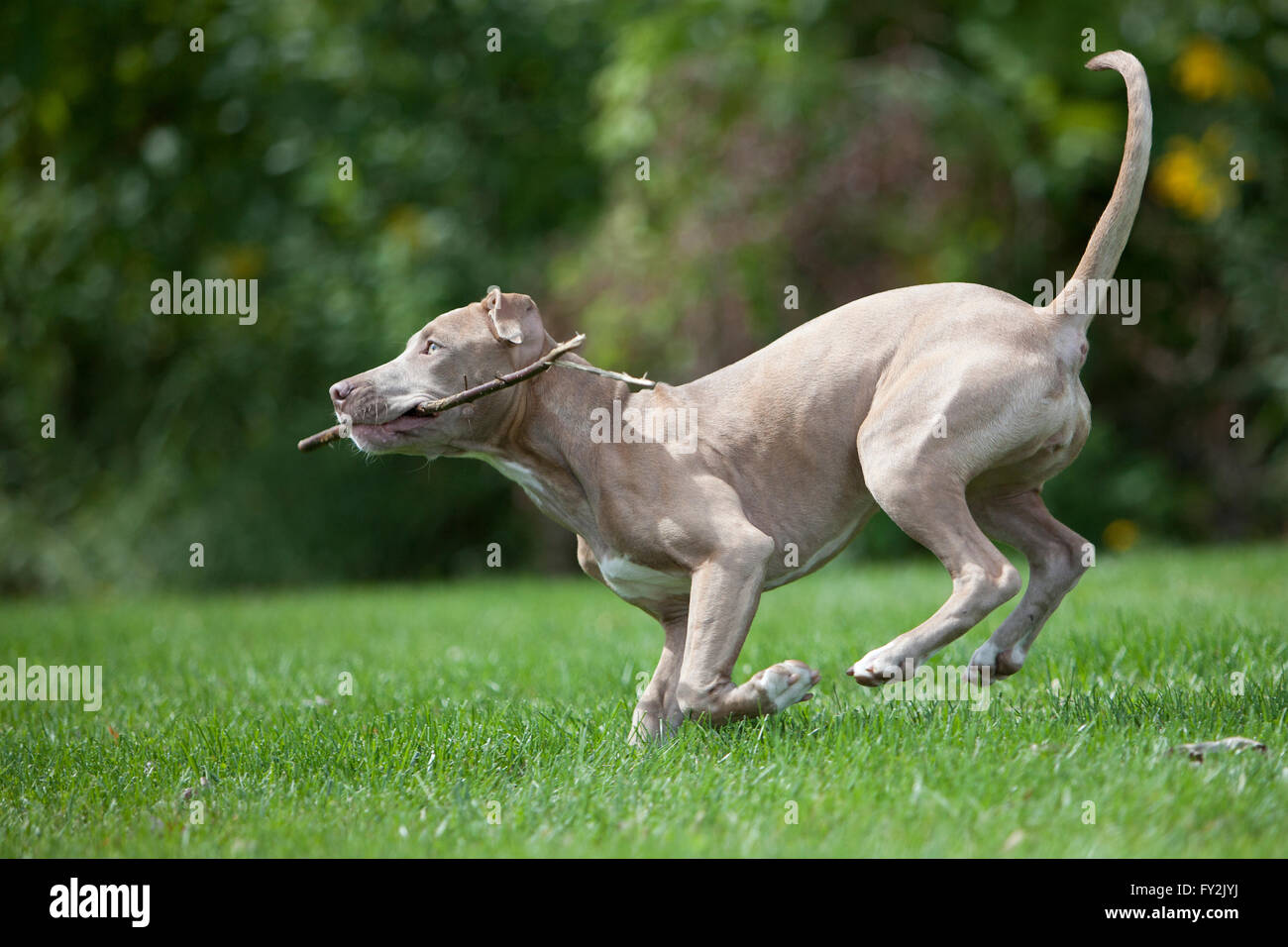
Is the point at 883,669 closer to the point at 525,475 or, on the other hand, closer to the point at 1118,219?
the point at 525,475

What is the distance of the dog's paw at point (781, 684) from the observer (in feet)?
13.3

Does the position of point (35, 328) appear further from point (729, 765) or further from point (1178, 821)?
point (1178, 821)

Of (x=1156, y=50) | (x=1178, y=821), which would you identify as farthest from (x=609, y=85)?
(x=1178, y=821)

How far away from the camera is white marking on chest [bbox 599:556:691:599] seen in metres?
4.35

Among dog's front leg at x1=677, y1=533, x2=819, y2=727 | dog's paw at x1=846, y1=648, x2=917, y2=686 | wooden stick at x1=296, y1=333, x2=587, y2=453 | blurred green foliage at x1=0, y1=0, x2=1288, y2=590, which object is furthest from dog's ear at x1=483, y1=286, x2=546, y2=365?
blurred green foliage at x1=0, y1=0, x2=1288, y2=590

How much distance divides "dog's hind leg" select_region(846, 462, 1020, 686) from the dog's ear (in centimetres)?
124

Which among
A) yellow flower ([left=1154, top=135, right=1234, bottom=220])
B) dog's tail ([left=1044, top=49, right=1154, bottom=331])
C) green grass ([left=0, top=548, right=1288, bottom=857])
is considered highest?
yellow flower ([left=1154, top=135, right=1234, bottom=220])

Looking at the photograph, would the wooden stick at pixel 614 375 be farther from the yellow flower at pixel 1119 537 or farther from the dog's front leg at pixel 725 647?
the yellow flower at pixel 1119 537

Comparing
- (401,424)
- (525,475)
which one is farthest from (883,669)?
(401,424)

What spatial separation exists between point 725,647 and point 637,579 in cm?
45

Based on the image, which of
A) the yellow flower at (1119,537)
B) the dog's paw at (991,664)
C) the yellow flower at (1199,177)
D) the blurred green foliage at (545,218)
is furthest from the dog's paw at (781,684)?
the yellow flower at (1199,177)

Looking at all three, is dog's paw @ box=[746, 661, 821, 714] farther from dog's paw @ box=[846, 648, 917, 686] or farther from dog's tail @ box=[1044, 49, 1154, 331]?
dog's tail @ box=[1044, 49, 1154, 331]

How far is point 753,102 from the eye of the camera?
1176 cm

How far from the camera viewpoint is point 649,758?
397 cm
